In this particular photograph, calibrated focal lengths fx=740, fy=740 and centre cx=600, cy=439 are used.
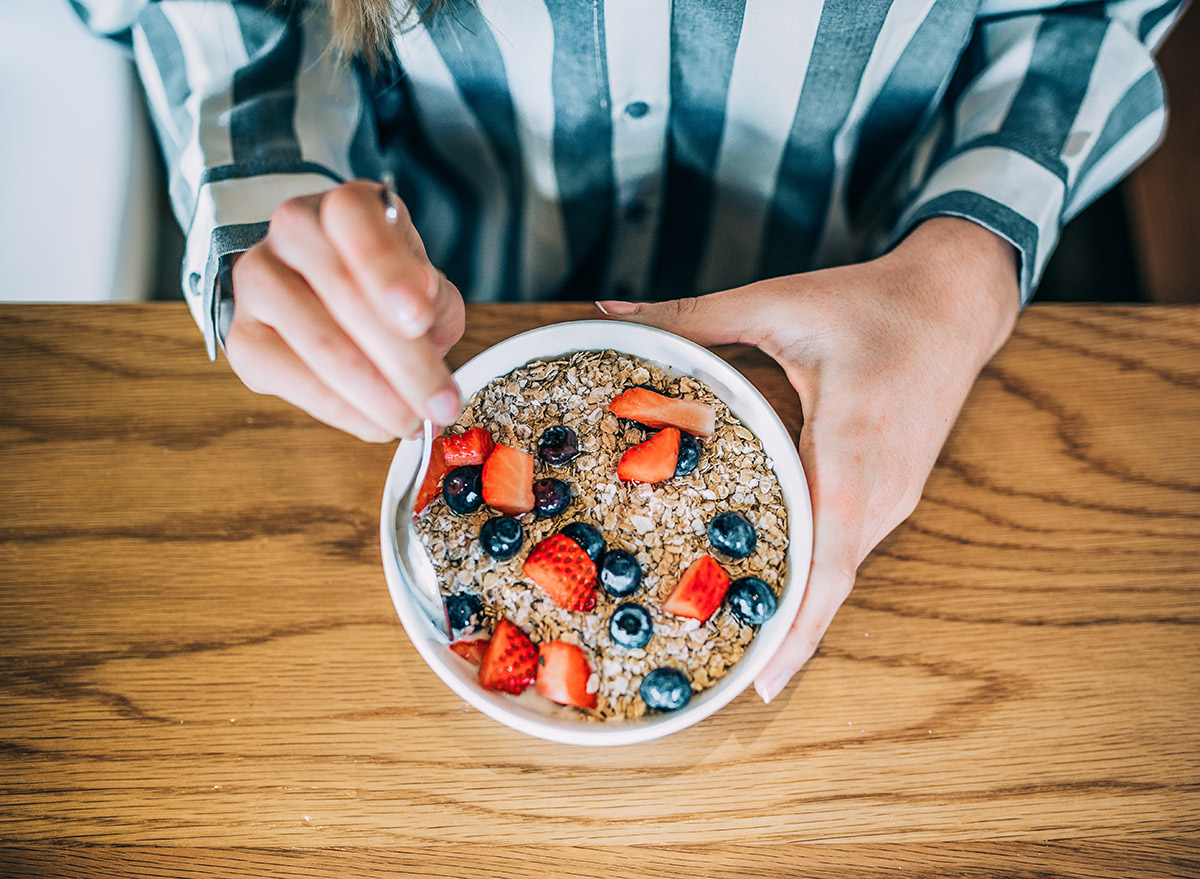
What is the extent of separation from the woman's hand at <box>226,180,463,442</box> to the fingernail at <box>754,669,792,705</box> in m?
0.39

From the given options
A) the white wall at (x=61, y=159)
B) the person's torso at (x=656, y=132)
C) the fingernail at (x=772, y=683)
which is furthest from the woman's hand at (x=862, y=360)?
the white wall at (x=61, y=159)

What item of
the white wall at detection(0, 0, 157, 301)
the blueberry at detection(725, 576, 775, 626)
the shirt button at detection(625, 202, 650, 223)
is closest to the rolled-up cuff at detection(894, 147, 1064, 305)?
the shirt button at detection(625, 202, 650, 223)

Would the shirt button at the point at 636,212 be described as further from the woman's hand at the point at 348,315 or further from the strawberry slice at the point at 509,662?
the strawberry slice at the point at 509,662

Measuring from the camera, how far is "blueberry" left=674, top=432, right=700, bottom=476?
2.23 ft

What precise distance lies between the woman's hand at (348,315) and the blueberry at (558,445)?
0.56ft

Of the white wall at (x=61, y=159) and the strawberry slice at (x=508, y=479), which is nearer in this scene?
the strawberry slice at (x=508, y=479)

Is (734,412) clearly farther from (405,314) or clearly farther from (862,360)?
(405,314)

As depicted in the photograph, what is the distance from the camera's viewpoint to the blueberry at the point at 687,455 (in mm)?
681

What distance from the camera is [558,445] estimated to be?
0.68 m

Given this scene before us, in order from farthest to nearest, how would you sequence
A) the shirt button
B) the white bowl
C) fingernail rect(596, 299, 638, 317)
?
1. the shirt button
2. fingernail rect(596, 299, 638, 317)
3. the white bowl

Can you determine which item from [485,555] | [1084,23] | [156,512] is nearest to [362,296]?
[485,555]

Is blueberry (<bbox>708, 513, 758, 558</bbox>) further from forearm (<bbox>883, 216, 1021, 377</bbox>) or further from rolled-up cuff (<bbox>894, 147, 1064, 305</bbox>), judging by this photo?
rolled-up cuff (<bbox>894, 147, 1064, 305</bbox>)

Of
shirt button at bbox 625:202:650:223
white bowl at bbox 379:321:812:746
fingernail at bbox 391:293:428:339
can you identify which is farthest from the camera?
shirt button at bbox 625:202:650:223

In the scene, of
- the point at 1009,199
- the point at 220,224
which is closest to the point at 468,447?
the point at 220,224
